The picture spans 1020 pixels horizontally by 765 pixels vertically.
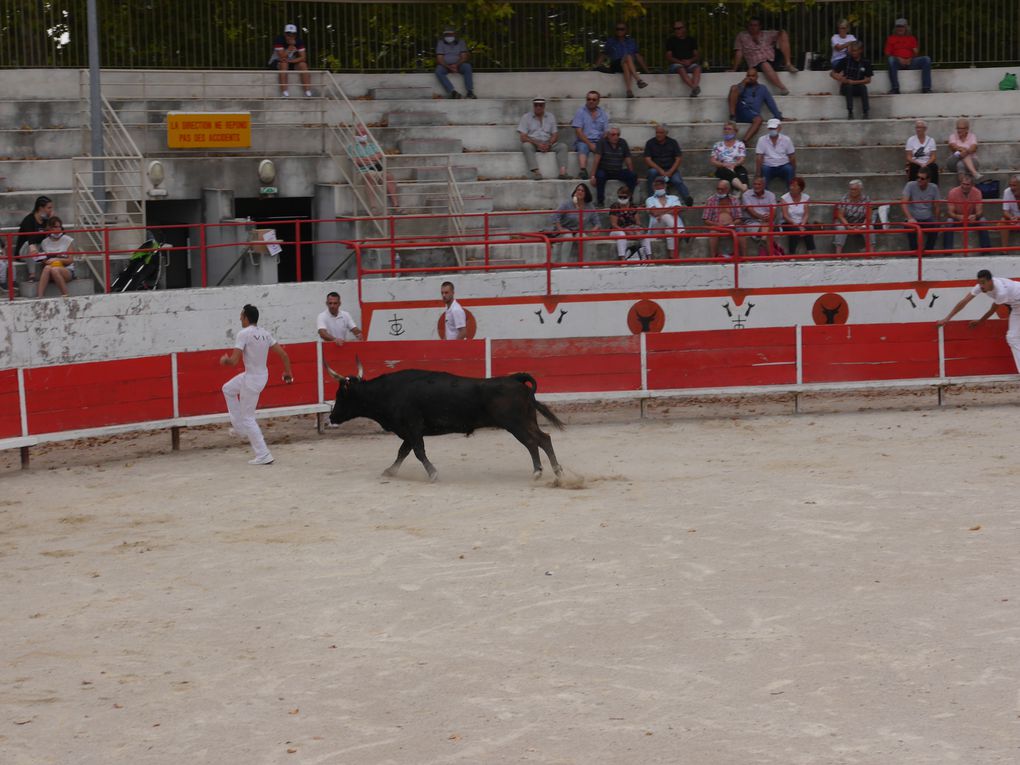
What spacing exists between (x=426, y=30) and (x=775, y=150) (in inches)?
275

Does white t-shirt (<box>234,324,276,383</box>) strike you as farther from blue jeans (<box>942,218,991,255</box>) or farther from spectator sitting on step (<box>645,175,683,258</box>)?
blue jeans (<box>942,218,991,255</box>)

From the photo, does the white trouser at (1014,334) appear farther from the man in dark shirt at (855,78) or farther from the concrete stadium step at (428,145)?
the concrete stadium step at (428,145)

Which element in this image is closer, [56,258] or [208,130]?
[56,258]

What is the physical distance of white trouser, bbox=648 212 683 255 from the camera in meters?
21.1

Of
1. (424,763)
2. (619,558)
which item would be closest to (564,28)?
(619,558)

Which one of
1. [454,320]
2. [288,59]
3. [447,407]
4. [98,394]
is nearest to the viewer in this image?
[447,407]

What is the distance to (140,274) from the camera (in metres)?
18.8

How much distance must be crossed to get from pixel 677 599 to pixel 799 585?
906mm

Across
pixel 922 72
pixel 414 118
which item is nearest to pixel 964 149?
pixel 922 72

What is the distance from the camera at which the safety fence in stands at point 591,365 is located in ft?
54.8

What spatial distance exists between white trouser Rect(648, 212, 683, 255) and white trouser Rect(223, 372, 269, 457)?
7.16m

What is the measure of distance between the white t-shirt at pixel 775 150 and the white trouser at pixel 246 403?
10443 millimetres

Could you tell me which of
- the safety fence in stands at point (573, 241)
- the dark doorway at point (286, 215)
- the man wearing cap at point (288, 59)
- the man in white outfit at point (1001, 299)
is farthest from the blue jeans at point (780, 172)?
the man wearing cap at point (288, 59)

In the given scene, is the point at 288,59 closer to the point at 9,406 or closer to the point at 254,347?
the point at 254,347
